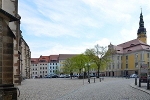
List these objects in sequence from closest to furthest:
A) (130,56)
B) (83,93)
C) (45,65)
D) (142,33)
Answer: (83,93), (130,56), (142,33), (45,65)

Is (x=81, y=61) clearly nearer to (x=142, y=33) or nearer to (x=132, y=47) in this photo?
(x=132, y=47)

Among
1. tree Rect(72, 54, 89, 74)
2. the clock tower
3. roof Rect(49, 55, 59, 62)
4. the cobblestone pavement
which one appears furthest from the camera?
roof Rect(49, 55, 59, 62)

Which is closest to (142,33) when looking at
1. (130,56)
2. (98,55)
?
(130,56)

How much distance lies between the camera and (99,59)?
255 feet

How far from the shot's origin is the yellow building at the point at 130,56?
10169 cm

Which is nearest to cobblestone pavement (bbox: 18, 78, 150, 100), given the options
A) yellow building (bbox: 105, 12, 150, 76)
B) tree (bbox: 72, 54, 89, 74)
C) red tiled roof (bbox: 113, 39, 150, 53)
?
tree (bbox: 72, 54, 89, 74)

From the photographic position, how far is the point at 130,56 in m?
110

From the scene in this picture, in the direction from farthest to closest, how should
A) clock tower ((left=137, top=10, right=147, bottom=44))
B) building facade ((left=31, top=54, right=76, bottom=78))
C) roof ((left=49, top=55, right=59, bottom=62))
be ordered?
1. roof ((left=49, top=55, right=59, bottom=62))
2. building facade ((left=31, top=54, right=76, bottom=78))
3. clock tower ((left=137, top=10, right=147, bottom=44))

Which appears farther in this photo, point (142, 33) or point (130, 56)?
point (142, 33)

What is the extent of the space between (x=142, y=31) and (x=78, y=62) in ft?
206

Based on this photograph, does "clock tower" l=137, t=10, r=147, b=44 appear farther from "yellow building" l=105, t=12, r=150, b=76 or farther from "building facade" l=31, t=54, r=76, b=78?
"building facade" l=31, t=54, r=76, b=78

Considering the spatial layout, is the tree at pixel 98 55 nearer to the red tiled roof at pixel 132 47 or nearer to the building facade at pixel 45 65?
the red tiled roof at pixel 132 47

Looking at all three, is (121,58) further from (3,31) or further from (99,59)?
(3,31)

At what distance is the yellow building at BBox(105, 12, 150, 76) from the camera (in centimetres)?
10169
